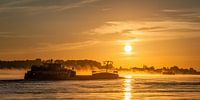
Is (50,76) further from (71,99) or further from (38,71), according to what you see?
(71,99)

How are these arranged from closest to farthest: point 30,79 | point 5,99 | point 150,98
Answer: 1. point 5,99
2. point 150,98
3. point 30,79

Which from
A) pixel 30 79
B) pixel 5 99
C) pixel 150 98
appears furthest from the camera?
pixel 30 79

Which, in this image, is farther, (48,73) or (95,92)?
(48,73)

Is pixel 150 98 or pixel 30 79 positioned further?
pixel 30 79

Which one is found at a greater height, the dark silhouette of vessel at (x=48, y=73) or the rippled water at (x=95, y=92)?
the dark silhouette of vessel at (x=48, y=73)

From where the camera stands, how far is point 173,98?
3255 inches

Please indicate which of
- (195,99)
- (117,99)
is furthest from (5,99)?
(195,99)

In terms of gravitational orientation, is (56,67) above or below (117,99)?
above

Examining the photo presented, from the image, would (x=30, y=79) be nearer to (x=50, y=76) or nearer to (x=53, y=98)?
(x=50, y=76)

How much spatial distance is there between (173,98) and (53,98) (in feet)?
61.4

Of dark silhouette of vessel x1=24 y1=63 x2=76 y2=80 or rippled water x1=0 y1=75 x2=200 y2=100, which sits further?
dark silhouette of vessel x1=24 y1=63 x2=76 y2=80

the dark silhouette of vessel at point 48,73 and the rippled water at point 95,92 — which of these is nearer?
the rippled water at point 95,92

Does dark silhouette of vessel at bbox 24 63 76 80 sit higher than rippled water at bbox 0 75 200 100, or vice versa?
dark silhouette of vessel at bbox 24 63 76 80

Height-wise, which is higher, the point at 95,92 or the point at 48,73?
the point at 48,73
